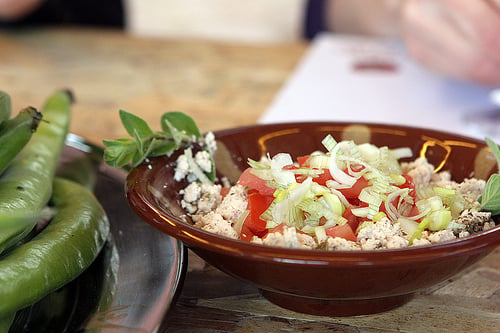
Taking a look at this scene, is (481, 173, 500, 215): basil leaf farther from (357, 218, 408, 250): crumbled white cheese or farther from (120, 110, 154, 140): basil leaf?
(120, 110, 154, 140): basil leaf

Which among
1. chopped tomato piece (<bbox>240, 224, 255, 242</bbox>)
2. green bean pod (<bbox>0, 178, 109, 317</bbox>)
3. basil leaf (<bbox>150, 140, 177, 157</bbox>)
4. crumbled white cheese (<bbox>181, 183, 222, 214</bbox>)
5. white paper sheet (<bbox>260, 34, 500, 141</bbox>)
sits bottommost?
white paper sheet (<bbox>260, 34, 500, 141</bbox>)

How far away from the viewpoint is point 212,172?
715 millimetres

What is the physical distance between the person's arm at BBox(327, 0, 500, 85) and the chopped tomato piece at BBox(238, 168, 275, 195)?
0.84 m

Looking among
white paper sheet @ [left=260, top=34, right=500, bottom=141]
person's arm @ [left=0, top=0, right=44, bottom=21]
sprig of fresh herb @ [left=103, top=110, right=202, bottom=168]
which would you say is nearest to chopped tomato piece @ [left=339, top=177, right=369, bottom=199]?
sprig of fresh herb @ [left=103, top=110, right=202, bottom=168]

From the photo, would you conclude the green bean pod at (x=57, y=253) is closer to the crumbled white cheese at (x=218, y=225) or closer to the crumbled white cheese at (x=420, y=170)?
the crumbled white cheese at (x=218, y=225)

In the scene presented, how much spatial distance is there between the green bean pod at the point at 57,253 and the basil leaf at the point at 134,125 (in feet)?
0.32

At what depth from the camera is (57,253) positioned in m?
0.59

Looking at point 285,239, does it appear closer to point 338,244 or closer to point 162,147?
point 338,244

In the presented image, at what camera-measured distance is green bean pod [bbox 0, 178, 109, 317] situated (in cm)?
53

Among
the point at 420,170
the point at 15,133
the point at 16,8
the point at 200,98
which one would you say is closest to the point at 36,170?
the point at 15,133

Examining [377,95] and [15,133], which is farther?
[377,95]

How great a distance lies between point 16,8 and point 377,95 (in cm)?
121

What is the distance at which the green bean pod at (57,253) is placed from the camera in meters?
0.53

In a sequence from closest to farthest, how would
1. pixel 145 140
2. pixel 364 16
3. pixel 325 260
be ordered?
pixel 325 260 < pixel 145 140 < pixel 364 16
